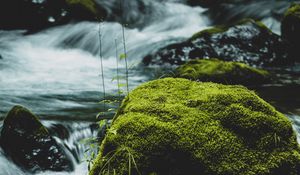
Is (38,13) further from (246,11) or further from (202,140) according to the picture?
(202,140)


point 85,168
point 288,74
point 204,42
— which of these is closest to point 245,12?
point 204,42

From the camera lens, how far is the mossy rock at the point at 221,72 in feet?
26.4

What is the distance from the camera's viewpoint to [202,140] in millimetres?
2764

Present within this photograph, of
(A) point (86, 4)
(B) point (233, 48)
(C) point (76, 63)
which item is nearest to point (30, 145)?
(C) point (76, 63)

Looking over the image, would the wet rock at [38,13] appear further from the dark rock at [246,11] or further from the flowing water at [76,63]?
the dark rock at [246,11]

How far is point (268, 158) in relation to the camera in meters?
2.74

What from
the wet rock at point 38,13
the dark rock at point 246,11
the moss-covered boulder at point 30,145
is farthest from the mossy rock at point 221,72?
the wet rock at point 38,13

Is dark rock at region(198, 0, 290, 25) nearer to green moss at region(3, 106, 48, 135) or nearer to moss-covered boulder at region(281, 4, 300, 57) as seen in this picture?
moss-covered boulder at region(281, 4, 300, 57)

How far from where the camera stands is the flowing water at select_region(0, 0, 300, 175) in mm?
6258

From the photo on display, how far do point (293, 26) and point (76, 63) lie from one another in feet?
24.5

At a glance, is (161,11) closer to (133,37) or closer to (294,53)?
(133,37)

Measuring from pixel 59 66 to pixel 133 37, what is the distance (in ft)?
12.2

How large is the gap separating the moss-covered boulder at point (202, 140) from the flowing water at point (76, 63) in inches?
84.3

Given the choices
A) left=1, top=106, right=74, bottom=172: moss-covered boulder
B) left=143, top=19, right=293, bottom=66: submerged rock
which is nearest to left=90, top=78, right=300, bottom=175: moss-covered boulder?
left=1, top=106, right=74, bottom=172: moss-covered boulder
